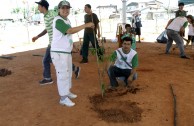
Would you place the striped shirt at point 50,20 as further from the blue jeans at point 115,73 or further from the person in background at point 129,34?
the person in background at point 129,34

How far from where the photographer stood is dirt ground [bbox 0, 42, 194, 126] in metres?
4.32

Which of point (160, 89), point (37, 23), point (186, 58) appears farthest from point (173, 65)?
point (37, 23)

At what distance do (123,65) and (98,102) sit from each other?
3.52ft

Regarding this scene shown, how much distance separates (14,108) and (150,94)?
98.4 inches

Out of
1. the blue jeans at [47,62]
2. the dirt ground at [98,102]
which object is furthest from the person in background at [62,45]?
the blue jeans at [47,62]

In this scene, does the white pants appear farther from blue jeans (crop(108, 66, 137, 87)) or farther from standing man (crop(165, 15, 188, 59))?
standing man (crop(165, 15, 188, 59))

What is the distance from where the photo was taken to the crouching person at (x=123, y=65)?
5613 millimetres

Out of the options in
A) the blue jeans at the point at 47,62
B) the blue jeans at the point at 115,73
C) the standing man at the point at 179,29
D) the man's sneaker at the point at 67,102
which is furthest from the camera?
the standing man at the point at 179,29

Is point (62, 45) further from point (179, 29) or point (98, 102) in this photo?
point (179, 29)

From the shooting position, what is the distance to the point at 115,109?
4.75m

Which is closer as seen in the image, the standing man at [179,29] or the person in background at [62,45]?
the person in background at [62,45]

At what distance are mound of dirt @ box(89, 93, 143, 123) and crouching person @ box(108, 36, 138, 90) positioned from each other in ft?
1.78

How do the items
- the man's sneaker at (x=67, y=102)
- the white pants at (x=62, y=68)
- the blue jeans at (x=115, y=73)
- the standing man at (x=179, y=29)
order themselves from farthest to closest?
the standing man at (x=179, y=29), the blue jeans at (x=115, y=73), the man's sneaker at (x=67, y=102), the white pants at (x=62, y=68)

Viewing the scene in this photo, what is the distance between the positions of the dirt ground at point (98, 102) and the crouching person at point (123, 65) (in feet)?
0.84
